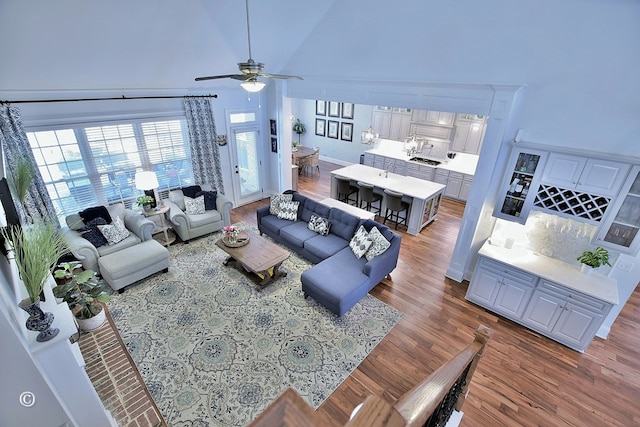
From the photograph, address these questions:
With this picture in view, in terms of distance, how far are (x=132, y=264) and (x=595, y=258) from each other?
660cm

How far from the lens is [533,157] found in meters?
3.92

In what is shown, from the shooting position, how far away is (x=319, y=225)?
18.4ft

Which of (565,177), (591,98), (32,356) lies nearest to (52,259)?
(32,356)

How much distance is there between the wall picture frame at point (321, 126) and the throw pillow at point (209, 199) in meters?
6.38

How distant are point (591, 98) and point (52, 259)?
5732 mm

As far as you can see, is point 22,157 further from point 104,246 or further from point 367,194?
point 367,194

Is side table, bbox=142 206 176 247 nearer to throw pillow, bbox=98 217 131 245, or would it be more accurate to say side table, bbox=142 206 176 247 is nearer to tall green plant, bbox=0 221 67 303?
throw pillow, bbox=98 217 131 245

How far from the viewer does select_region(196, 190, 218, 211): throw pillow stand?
6297 millimetres

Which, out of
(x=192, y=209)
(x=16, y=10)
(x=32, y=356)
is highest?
(x=16, y=10)

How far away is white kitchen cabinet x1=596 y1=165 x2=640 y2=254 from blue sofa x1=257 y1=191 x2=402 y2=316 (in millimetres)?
2563

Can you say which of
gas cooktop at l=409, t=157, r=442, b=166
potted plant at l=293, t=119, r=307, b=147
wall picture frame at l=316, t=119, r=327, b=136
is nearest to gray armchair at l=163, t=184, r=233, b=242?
gas cooktop at l=409, t=157, r=442, b=166

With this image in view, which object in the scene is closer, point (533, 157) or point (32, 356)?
point (32, 356)

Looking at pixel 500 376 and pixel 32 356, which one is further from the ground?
pixel 32 356

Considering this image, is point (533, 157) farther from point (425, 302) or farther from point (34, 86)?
point (34, 86)
